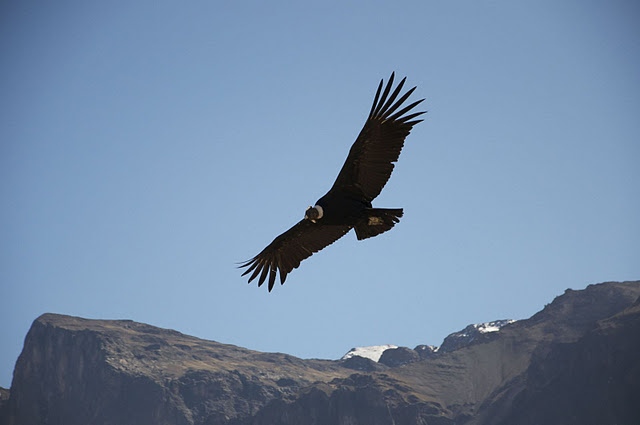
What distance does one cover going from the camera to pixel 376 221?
26.5 meters

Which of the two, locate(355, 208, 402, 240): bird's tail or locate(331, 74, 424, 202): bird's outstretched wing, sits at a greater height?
locate(331, 74, 424, 202): bird's outstretched wing

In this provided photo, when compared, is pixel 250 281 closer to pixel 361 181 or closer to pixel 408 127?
pixel 361 181

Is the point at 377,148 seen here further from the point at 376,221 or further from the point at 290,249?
the point at 290,249

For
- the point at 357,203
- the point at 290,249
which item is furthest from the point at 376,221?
the point at 290,249

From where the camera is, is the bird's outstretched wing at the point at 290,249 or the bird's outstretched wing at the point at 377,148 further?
the bird's outstretched wing at the point at 290,249

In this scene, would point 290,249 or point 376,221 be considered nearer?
point 376,221

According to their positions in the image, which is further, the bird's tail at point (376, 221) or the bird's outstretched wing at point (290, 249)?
the bird's outstretched wing at point (290, 249)

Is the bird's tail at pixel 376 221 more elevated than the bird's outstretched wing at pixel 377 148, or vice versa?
the bird's outstretched wing at pixel 377 148

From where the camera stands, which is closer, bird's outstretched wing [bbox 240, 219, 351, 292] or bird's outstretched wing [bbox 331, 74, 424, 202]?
bird's outstretched wing [bbox 331, 74, 424, 202]

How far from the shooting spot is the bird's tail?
2628cm

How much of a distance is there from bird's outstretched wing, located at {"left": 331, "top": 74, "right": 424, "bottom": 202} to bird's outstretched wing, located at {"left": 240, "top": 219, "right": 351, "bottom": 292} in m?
3.09

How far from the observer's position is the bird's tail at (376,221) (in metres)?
26.3

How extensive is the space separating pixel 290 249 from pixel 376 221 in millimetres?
4663

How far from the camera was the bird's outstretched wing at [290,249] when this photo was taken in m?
29.2
